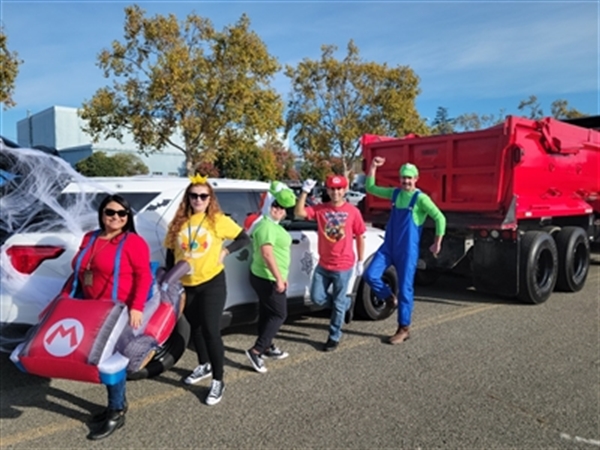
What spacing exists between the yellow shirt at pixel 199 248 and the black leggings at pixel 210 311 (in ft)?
0.20

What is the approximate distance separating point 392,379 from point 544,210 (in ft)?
14.0

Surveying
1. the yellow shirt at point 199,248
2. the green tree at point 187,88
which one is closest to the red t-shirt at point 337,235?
the yellow shirt at point 199,248

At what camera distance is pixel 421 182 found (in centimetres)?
732

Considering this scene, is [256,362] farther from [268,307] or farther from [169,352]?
[169,352]

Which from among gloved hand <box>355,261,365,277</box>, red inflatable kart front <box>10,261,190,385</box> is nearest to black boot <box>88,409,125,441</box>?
red inflatable kart front <box>10,261,190,385</box>

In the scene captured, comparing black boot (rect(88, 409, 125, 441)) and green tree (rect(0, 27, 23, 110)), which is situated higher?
green tree (rect(0, 27, 23, 110))

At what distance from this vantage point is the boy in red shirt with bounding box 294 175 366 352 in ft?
15.5

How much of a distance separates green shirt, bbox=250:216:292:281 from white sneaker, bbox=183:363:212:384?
84 centimetres

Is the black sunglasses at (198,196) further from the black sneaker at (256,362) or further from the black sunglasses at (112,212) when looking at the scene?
the black sneaker at (256,362)

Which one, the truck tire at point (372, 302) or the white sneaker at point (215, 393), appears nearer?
the white sneaker at point (215, 393)

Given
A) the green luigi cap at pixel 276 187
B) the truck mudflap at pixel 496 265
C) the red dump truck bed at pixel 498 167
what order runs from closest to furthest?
the green luigi cap at pixel 276 187
the red dump truck bed at pixel 498 167
the truck mudflap at pixel 496 265

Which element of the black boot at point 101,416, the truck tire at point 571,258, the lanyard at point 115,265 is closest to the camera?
the lanyard at point 115,265

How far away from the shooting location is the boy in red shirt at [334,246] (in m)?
4.74

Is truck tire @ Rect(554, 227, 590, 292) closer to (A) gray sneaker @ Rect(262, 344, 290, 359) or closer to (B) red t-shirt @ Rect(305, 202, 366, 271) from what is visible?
(B) red t-shirt @ Rect(305, 202, 366, 271)
